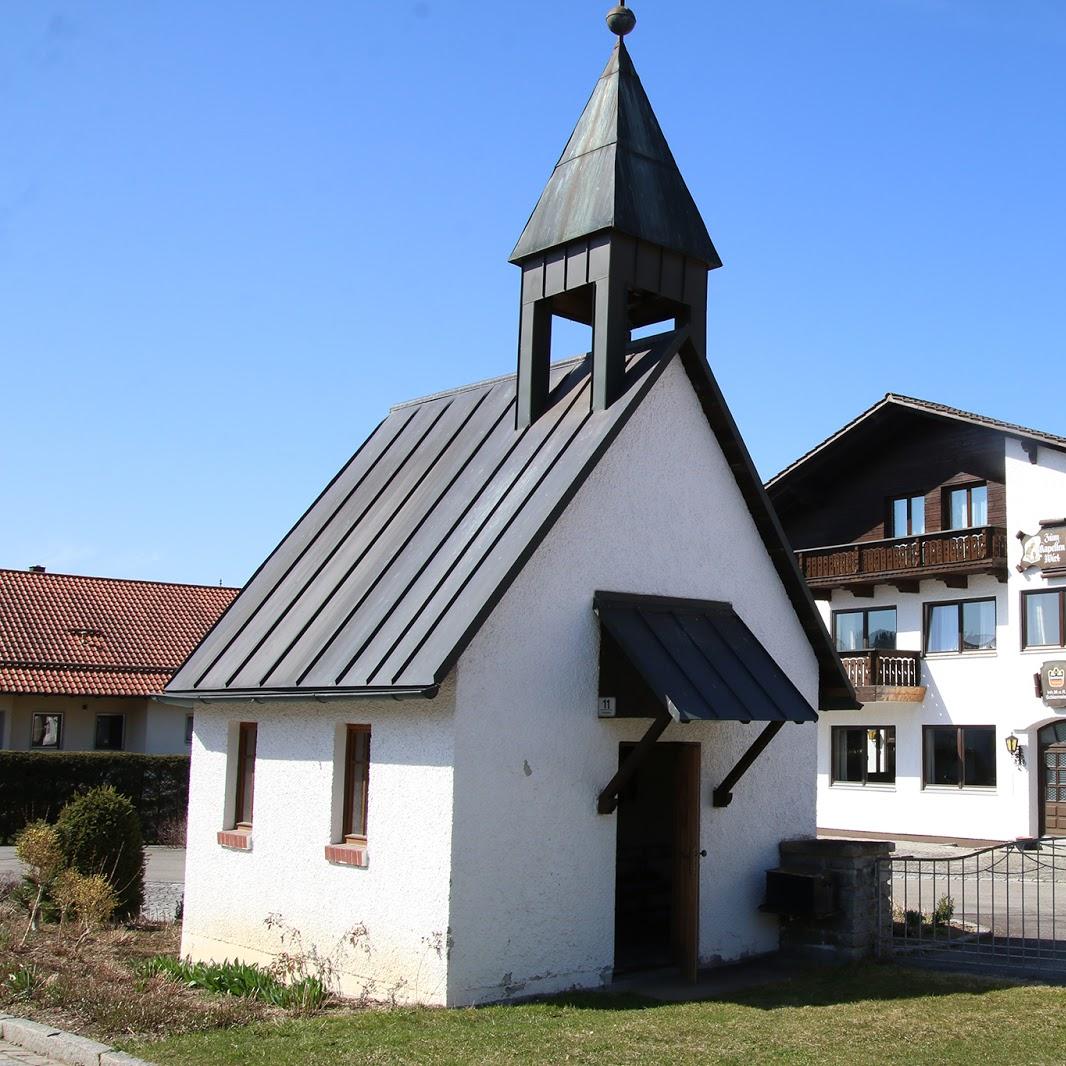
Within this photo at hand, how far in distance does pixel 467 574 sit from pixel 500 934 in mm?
3180

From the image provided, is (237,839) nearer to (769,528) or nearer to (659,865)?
(659,865)

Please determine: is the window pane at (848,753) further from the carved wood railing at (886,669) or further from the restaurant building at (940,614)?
the carved wood railing at (886,669)

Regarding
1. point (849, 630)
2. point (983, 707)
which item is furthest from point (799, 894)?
point (849, 630)

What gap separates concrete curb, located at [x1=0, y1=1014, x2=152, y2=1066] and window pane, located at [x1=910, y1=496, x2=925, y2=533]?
2817cm

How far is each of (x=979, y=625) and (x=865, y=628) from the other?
141 inches

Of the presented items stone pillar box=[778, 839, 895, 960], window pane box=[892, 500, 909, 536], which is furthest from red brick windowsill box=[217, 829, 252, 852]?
window pane box=[892, 500, 909, 536]

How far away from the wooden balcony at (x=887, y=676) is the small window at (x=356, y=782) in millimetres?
22504

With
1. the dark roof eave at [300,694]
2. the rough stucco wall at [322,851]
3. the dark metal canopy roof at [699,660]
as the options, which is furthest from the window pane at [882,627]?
the dark roof eave at [300,694]

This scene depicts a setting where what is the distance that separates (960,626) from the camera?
33062 millimetres

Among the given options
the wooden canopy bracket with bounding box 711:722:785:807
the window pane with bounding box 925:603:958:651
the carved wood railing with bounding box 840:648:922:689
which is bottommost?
the wooden canopy bracket with bounding box 711:722:785:807

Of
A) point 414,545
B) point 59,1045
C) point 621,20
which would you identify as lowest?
point 59,1045

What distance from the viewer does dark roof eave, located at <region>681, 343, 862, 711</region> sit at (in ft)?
44.2

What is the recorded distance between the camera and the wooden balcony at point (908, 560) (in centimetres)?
3144

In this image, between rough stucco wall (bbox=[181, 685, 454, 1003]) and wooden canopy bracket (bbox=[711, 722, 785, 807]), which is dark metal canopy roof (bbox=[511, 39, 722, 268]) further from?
rough stucco wall (bbox=[181, 685, 454, 1003])
